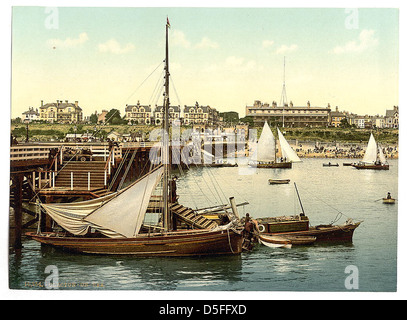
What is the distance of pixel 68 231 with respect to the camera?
1577 cm

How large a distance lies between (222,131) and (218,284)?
21066 mm

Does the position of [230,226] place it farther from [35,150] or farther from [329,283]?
[35,150]

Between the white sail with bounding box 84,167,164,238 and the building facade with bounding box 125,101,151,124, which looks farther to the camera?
the building facade with bounding box 125,101,151,124

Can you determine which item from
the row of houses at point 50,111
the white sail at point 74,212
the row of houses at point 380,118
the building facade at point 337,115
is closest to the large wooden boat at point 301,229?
the row of houses at point 380,118

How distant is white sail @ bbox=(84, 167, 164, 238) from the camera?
15.1 meters

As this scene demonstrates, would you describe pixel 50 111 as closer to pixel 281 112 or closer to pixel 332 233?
pixel 332 233

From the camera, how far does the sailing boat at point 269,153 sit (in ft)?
124

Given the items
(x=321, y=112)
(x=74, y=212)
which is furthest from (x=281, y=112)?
(x=74, y=212)

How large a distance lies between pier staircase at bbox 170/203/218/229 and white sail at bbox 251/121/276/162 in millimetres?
20485

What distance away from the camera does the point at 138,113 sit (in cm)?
2230

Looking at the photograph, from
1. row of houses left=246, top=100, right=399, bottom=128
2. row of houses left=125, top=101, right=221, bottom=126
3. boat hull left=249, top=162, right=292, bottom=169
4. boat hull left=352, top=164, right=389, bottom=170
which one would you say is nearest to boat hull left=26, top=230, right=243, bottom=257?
row of houses left=125, top=101, right=221, bottom=126

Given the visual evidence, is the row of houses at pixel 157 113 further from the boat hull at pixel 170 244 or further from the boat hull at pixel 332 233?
the boat hull at pixel 332 233

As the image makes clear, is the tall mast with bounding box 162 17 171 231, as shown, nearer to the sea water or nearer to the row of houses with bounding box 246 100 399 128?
the sea water
